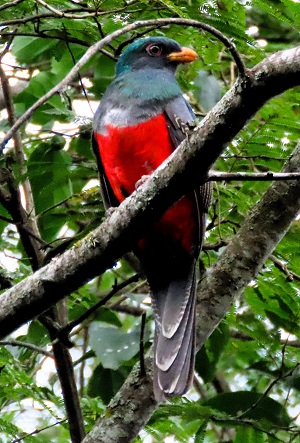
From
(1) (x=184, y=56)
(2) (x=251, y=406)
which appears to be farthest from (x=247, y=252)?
(1) (x=184, y=56)

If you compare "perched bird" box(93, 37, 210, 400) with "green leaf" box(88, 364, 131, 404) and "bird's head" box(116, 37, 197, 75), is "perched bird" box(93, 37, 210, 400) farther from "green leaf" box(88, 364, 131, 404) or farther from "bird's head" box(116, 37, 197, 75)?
"green leaf" box(88, 364, 131, 404)

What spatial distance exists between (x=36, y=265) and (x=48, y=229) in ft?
2.31

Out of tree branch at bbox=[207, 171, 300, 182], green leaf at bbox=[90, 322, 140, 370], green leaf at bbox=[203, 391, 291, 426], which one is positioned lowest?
green leaf at bbox=[203, 391, 291, 426]

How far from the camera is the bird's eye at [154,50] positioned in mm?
4387

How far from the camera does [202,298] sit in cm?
372

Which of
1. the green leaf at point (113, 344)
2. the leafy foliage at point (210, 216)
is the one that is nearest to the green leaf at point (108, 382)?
the leafy foliage at point (210, 216)

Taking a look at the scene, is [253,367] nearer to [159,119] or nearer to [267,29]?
[159,119]

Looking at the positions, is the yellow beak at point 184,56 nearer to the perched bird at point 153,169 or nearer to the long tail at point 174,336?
the perched bird at point 153,169

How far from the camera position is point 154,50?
440cm

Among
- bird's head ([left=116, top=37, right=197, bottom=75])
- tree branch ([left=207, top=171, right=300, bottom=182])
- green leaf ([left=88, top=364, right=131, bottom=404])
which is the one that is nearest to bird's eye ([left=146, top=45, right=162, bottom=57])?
bird's head ([left=116, top=37, right=197, bottom=75])

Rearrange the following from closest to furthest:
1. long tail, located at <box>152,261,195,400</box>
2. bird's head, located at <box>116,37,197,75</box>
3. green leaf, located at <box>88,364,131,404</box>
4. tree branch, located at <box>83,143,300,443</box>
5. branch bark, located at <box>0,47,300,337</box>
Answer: branch bark, located at <box>0,47,300,337</box>, long tail, located at <box>152,261,195,400</box>, tree branch, located at <box>83,143,300,443</box>, green leaf, located at <box>88,364,131,404</box>, bird's head, located at <box>116,37,197,75</box>

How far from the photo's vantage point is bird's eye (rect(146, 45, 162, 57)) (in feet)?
14.4

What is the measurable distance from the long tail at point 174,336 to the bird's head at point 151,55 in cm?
114

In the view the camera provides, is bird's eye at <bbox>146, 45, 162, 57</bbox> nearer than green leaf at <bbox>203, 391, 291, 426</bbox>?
No
